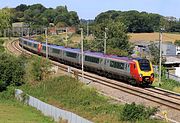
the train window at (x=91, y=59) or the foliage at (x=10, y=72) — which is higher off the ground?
the train window at (x=91, y=59)

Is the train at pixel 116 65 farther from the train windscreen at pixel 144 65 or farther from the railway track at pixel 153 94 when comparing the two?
the railway track at pixel 153 94

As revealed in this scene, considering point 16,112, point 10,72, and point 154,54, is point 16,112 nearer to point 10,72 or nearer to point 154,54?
point 10,72

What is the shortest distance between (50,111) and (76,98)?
4.36 metres

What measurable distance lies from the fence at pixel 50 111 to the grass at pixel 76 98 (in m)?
1.27

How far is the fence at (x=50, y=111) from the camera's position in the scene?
2805cm

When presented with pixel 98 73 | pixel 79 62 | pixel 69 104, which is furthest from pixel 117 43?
pixel 69 104

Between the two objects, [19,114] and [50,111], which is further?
[19,114]

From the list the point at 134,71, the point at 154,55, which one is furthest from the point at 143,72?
the point at 154,55

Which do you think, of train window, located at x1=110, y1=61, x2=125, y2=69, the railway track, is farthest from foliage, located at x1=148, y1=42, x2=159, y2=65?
the railway track

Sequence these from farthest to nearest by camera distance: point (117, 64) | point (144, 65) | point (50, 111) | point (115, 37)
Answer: point (115, 37)
point (117, 64)
point (144, 65)
point (50, 111)

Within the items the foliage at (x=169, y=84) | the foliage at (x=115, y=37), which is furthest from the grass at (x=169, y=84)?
the foliage at (x=115, y=37)

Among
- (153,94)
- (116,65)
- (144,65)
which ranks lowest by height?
(153,94)

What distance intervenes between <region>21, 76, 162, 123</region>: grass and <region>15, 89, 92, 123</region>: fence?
1.27 meters

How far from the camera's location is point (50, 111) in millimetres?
34594
